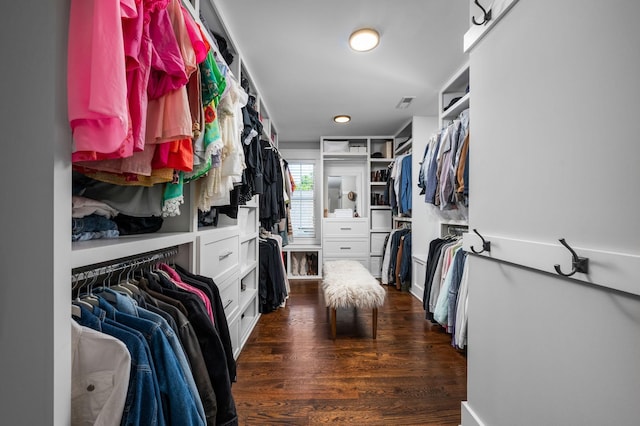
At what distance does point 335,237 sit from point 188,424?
358 centimetres

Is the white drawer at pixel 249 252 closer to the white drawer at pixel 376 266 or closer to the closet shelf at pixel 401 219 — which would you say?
the closet shelf at pixel 401 219

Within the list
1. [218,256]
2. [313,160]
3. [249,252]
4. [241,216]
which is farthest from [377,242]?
[218,256]

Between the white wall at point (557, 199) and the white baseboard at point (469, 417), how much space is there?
2cm

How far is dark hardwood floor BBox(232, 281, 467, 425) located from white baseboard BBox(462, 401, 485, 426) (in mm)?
135

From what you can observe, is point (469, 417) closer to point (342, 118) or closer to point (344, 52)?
point (344, 52)

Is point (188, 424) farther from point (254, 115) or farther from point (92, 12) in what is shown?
point (254, 115)

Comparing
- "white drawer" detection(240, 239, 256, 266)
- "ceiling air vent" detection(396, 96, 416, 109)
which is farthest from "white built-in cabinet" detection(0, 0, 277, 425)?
"ceiling air vent" detection(396, 96, 416, 109)

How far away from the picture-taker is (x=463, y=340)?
1.87 m

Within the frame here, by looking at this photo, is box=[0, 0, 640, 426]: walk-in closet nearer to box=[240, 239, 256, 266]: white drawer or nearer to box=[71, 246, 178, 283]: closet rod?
box=[71, 246, 178, 283]: closet rod

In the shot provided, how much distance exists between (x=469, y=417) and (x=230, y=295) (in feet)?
4.69

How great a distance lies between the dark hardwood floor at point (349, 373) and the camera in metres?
1.42

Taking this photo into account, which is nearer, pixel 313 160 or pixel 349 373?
pixel 349 373

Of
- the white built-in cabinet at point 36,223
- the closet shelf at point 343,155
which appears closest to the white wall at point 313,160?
the closet shelf at point 343,155

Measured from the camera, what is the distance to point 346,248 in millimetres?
4223
